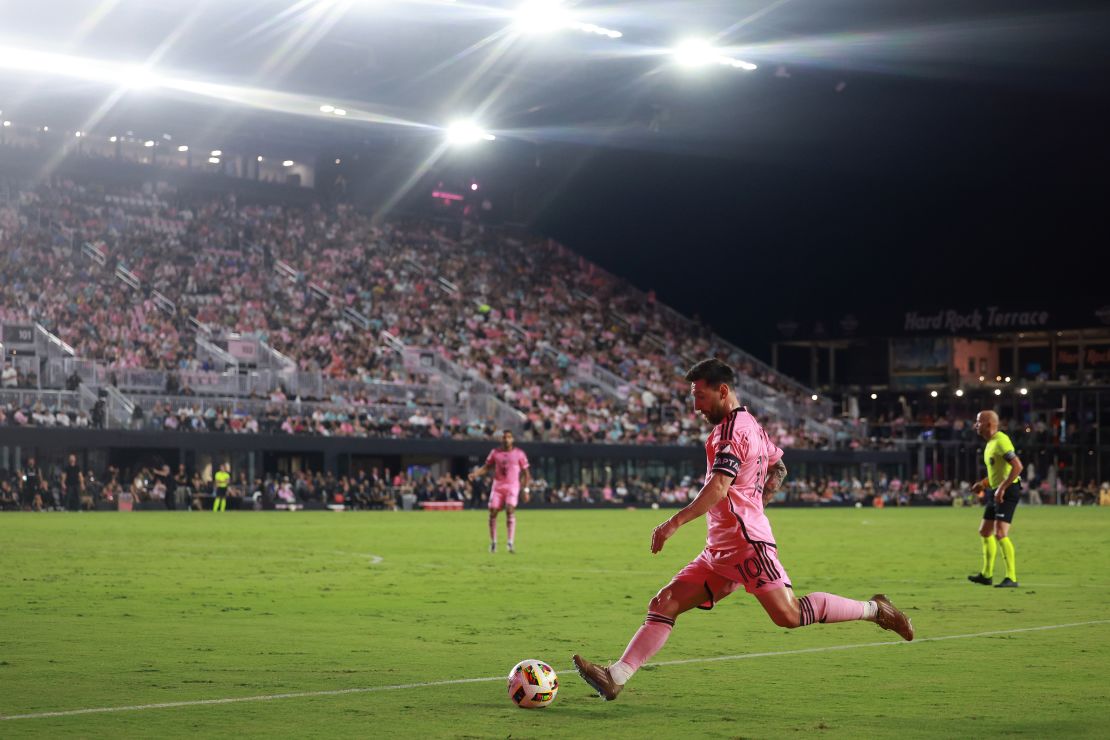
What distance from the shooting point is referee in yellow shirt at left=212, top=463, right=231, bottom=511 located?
5153cm

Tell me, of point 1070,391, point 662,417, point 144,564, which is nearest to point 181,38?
point 662,417

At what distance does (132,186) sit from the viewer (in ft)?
224

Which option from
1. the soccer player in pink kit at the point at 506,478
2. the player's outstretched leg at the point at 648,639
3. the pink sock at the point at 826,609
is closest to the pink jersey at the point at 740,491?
the player's outstretched leg at the point at 648,639

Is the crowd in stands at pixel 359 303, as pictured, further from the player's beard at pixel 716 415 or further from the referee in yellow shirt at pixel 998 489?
the player's beard at pixel 716 415

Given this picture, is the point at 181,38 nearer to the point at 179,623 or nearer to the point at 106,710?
the point at 179,623

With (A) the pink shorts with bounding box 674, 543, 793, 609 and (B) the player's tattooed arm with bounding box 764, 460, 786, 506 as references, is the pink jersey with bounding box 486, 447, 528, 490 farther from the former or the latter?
(A) the pink shorts with bounding box 674, 543, 793, 609

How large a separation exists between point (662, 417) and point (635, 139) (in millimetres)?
12520

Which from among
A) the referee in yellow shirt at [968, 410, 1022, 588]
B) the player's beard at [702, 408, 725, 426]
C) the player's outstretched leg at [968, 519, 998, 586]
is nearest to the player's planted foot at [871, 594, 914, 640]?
the player's beard at [702, 408, 725, 426]

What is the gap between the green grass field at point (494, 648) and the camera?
9039mm

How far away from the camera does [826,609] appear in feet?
31.7

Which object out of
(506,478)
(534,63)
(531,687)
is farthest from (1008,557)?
(534,63)

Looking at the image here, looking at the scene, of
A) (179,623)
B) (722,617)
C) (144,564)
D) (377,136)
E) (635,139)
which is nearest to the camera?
(179,623)

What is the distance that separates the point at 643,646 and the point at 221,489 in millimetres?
44438

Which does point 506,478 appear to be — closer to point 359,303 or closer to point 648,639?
point 648,639
